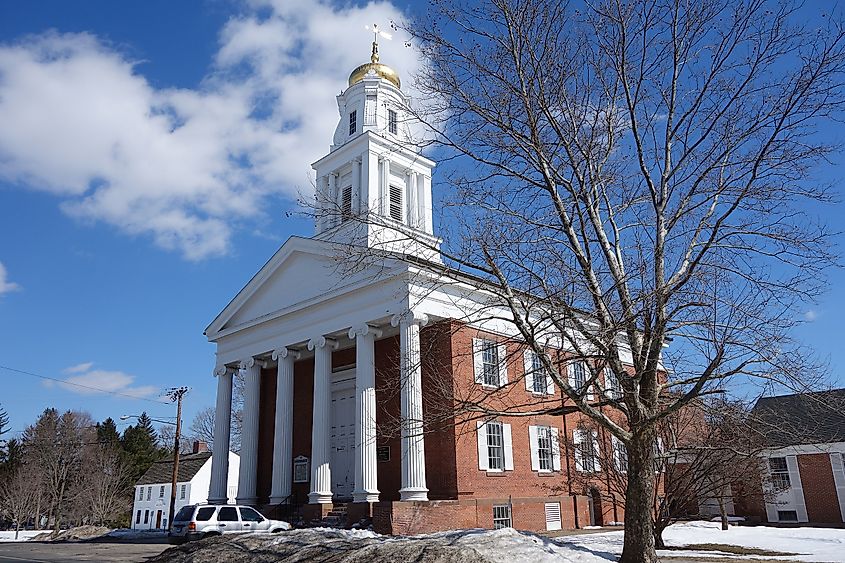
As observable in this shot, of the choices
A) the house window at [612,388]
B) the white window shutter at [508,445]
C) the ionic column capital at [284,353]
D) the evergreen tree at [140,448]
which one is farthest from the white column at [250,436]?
the evergreen tree at [140,448]

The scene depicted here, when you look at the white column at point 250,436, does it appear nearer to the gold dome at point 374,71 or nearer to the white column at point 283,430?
the white column at point 283,430

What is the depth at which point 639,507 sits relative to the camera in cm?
1284

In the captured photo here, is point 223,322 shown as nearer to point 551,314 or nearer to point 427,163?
point 427,163

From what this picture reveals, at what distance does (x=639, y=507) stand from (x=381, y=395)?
54.3 ft

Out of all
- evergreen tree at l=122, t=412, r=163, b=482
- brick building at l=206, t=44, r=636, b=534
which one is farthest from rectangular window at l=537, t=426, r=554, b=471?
evergreen tree at l=122, t=412, r=163, b=482

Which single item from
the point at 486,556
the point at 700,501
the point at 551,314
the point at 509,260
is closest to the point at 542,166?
the point at 509,260

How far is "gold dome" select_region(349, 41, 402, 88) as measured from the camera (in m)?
38.3

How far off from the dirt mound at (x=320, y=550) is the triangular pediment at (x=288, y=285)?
11.6m

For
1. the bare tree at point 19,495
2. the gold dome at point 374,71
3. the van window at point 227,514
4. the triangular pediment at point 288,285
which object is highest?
the gold dome at point 374,71

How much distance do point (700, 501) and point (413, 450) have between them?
29.7 feet

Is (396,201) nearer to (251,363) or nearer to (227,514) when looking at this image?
(251,363)

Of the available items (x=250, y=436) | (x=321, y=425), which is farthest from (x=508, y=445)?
(x=250, y=436)

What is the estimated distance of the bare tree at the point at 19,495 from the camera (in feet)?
184

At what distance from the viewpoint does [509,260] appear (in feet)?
42.6
